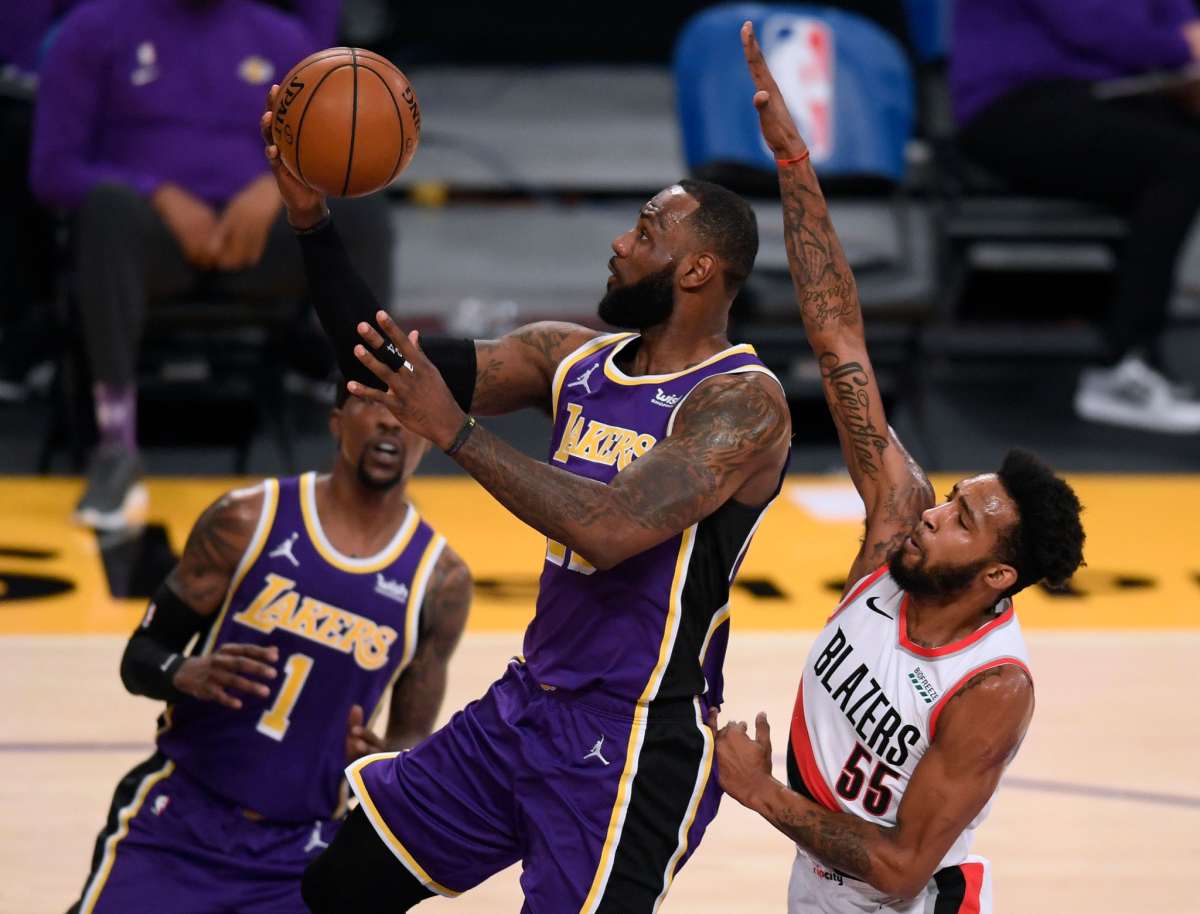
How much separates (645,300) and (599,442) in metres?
0.33

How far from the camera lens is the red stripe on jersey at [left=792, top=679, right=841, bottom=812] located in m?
3.40

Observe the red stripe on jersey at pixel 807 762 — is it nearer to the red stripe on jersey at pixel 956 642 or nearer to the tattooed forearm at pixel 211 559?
the red stripe on jersey at pixel 956 642

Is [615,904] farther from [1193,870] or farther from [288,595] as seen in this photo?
[1193,870]

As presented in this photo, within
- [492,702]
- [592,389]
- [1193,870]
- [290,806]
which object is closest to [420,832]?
[492,702]

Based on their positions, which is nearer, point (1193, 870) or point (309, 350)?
point (1193, 870)

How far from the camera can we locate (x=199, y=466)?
752 centimetres

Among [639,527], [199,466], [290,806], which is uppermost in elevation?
[639,527]

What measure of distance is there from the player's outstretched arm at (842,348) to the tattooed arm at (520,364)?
1.67ft

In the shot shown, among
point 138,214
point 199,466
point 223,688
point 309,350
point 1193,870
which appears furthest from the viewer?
point 309,350

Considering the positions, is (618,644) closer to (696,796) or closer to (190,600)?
(696,796)

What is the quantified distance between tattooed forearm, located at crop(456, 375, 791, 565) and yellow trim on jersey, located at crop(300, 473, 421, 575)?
34.7 inches

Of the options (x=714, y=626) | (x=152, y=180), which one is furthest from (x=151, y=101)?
(x=714, y=626)

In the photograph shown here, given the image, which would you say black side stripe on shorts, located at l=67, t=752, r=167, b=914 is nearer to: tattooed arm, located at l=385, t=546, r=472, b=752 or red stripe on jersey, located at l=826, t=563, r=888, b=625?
tattooed arm, located at l=385, t=546, r=472, b=752

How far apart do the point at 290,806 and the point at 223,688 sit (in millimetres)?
350
